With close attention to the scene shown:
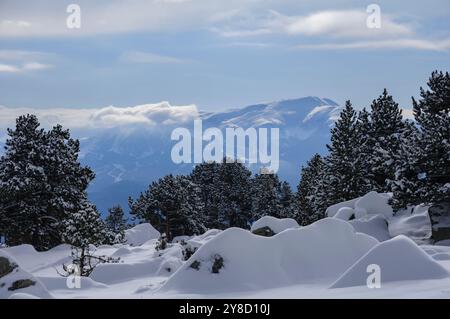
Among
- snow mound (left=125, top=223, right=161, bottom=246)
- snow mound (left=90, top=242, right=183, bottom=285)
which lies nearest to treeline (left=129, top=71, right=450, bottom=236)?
snow mound (left=125, top=223, right=161, bottom=246)

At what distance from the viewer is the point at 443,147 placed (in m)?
26.5

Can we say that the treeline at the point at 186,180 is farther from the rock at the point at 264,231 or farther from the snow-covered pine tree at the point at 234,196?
the rock at the point at 264,231

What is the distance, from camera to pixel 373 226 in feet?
93.6

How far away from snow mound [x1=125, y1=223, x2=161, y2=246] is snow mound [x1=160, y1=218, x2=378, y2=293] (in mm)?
33007

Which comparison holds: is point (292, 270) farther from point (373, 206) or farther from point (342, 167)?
point (342, 167)

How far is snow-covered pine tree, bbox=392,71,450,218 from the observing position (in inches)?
1051

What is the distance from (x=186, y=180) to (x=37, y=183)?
90.1ft

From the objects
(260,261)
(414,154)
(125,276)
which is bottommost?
(125,276)

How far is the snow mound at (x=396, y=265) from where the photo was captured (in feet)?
33.7

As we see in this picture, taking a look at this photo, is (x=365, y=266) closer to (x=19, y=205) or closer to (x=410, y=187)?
(x=410, y=187)

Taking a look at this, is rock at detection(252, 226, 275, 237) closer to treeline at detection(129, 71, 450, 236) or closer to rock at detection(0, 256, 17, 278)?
treeline at detection(129, 71, 450, 236)

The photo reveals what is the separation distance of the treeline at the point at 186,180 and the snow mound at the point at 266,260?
1113 cm
